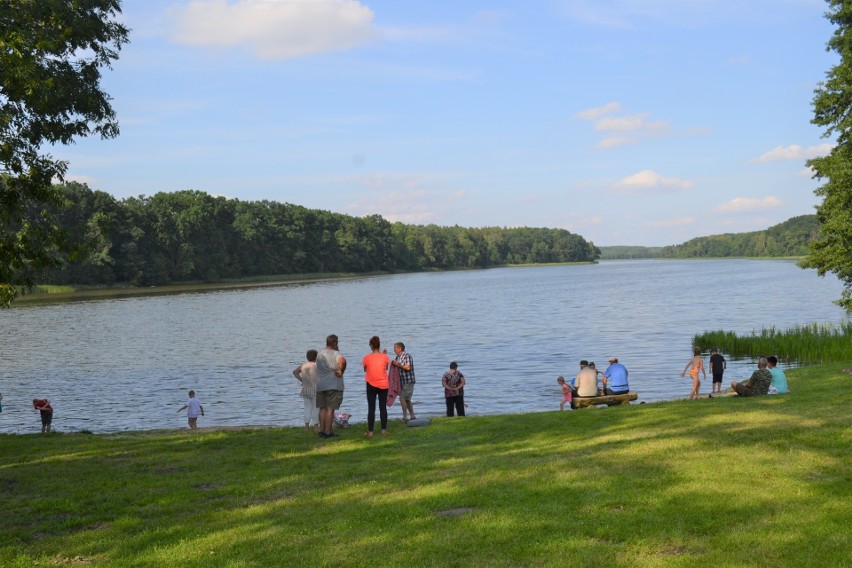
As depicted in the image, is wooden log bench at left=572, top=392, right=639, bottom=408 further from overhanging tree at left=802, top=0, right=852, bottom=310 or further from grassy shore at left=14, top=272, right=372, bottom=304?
grassy shore at left=14, top=272, right=372, bottom=304

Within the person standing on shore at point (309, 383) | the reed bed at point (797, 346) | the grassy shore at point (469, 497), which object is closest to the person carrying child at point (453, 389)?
the person standing on shore at point (309, 383)

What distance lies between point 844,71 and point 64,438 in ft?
114

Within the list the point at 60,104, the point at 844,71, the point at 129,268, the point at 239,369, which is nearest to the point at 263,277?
the point at 129,268

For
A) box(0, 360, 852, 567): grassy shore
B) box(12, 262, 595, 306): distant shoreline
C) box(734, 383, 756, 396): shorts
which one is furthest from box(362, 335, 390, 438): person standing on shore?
box(12, 262, 595, 306): distant shoreline

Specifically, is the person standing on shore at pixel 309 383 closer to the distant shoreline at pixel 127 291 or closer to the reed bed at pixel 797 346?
the reed bed at pixel 797 346

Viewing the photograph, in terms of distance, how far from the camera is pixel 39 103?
12.8 meters

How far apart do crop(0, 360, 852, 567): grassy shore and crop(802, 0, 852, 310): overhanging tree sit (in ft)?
67.7

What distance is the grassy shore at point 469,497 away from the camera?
774cm

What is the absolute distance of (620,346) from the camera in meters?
43.7

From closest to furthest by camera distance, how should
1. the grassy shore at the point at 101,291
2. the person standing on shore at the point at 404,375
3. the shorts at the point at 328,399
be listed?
the shorts at the point at 328,399 → the person standing on shore at the point at 404,375 → the grassy shore at the point at 101,291

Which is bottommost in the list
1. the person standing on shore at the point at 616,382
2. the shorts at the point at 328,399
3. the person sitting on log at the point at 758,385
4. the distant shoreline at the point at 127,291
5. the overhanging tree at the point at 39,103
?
the person standing on shore at the point at 616,382

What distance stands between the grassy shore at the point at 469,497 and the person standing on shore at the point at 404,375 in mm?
2845

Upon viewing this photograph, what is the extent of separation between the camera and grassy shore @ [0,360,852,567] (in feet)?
25.4

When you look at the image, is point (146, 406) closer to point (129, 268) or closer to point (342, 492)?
point (342, 492)
